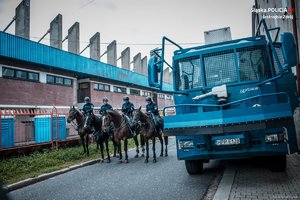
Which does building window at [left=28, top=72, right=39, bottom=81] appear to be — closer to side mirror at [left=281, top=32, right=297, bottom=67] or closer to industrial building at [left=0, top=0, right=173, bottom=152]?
industrial building at [left=0, top=0, right=173, bottom=152]

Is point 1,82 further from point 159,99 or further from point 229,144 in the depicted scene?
point 159,99

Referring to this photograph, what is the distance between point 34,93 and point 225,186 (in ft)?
60.9

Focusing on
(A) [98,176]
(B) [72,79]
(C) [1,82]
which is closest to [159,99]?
(B) [72,79]

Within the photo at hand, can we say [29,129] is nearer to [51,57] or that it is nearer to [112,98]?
[51,57]

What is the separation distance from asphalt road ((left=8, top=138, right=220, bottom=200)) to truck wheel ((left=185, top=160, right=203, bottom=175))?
147mm

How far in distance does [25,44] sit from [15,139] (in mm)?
10739

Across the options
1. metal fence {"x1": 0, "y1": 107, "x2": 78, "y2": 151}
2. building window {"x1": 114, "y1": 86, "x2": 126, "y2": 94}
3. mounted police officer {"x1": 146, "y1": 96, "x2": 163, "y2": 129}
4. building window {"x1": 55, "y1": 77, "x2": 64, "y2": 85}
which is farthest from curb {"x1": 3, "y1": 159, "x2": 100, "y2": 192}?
building window {"x1": 114, "y1": 86, "x2": 126, "y2": 94}

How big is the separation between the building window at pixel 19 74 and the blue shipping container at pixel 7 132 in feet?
28.5

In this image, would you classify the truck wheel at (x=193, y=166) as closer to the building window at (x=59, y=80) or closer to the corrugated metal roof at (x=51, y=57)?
the corrugated metal roof at (x=51, y=57)

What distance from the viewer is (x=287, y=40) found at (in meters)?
4.75

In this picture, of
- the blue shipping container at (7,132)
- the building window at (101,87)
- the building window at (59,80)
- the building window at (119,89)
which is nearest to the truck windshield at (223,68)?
the blue shipping container at (7,132)

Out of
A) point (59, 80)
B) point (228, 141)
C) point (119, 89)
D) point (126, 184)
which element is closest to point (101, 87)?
point (119, 89)

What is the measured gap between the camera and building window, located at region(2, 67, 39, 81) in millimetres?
17312

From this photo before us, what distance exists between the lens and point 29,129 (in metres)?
11.4
